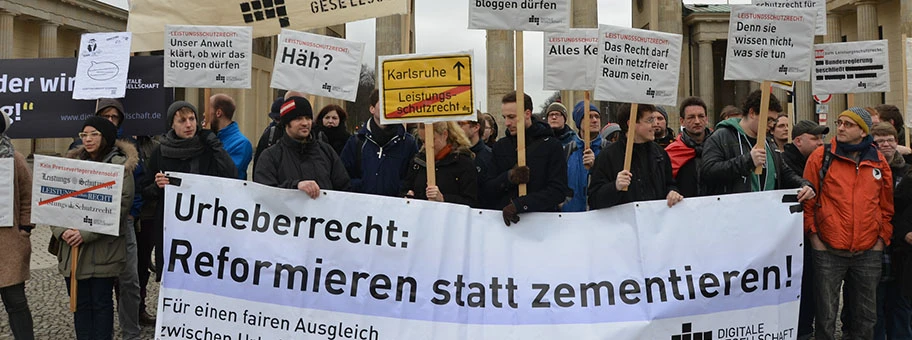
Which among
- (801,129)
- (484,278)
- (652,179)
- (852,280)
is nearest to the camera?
(484,278)

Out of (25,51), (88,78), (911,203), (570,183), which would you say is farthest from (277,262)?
(25,51)

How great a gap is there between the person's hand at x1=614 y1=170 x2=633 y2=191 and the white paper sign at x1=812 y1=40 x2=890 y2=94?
136 inches

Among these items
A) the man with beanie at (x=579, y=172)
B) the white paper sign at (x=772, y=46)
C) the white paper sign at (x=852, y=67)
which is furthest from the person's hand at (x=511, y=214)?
the white paper sign at (x=852, y=67)

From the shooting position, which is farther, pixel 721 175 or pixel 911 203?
pixel 911 203

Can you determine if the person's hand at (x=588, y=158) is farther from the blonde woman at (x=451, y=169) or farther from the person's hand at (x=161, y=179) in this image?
the person's hand at (x=161, y=179)

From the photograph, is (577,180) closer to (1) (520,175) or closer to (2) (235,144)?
(1) (520,175)

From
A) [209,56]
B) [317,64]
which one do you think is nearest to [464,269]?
[317,64]

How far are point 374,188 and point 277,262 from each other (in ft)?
5.21

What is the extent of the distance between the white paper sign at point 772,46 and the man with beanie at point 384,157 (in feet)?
9.11

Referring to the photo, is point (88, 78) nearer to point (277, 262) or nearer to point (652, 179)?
point (277, 262)

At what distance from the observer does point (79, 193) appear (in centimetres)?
581

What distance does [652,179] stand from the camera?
18.8ft

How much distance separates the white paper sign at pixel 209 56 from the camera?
641 cm

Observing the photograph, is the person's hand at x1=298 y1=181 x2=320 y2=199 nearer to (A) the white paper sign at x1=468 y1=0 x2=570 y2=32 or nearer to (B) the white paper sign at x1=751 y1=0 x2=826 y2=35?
(A) the white paper sign at x1=468 y1=0 x2=570 y2=32
